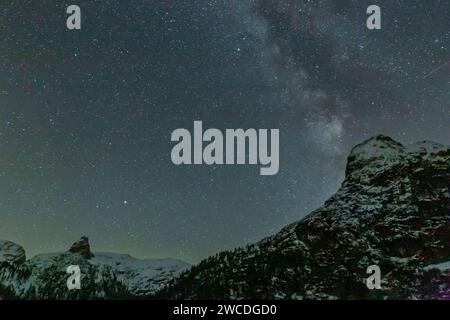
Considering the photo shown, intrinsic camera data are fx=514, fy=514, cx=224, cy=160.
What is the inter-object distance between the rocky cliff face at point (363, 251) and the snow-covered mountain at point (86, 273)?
712 mm

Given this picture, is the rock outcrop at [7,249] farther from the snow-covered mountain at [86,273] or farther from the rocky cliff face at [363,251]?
the rocky cliff face at [363,251]

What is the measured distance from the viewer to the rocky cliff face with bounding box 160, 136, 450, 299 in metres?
10.9

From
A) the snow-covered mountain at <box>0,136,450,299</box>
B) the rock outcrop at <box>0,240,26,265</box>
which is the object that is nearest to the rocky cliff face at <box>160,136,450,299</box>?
the snow-covered mountain at <box>0,136,450,299</box>

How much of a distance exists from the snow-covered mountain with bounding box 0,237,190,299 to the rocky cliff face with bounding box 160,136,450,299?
2.34 ft

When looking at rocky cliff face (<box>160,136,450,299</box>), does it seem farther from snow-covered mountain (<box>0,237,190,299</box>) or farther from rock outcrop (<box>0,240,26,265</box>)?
rock outcrop (<box>0,240,26,265</box>)

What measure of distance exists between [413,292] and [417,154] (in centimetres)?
476

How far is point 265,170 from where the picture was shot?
34.8ft

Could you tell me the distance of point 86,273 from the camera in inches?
488

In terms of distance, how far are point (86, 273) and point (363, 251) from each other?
688cm

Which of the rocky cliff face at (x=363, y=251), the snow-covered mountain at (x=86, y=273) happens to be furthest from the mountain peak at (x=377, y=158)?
the snow-covered mountain at (x=86, y=273)

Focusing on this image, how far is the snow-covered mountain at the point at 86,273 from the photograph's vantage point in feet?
36.4
